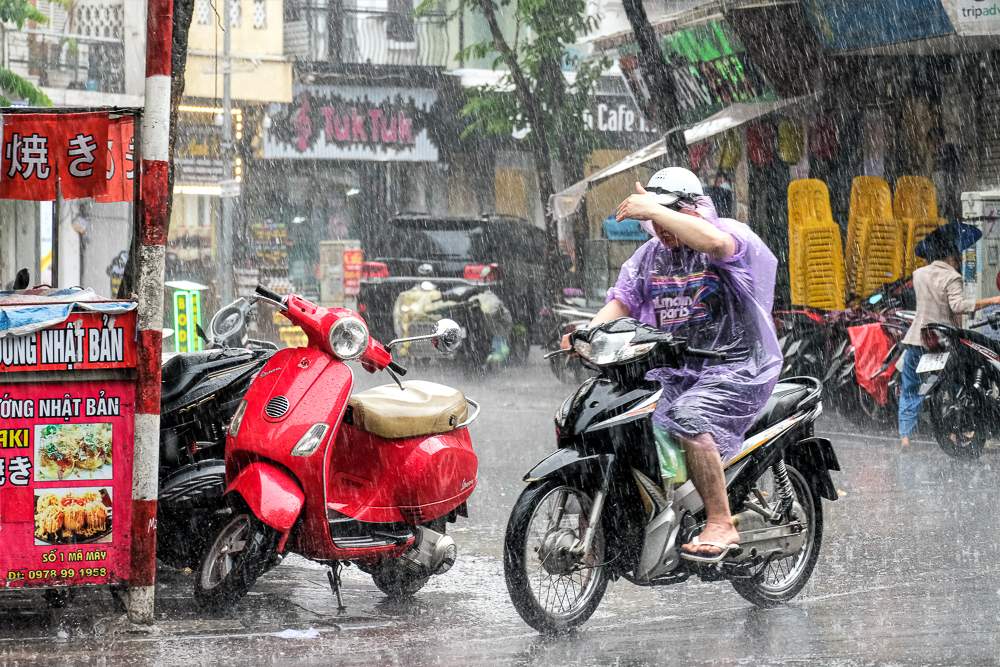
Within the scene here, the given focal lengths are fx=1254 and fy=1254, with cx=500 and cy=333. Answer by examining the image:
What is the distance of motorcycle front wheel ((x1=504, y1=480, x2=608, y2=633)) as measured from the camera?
4789 millimetres

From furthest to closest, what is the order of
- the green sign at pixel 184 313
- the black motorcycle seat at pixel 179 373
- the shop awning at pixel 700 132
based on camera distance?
the shop awning at pixel 700 132, the green sign at pixel 184 313, the black motorcycle seat at pixel 179 373

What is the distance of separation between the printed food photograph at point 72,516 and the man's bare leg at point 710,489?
2.32 m

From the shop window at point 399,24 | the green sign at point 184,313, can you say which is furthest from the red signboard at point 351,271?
the shop window at point 399,24

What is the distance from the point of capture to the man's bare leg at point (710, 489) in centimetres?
487

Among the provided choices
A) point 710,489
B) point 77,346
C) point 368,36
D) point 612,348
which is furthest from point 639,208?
point 368,36

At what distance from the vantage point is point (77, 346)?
4922mm

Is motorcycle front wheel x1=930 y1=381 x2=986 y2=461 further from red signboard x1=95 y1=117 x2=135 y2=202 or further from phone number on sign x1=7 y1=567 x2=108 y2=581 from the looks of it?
phone number on sign x1=7 y1=567 x2=108 y2=581

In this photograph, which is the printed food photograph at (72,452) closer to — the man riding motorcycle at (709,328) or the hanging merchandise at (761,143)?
the man riding motorcycle at (709,328)

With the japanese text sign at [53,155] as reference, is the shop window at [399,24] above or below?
above

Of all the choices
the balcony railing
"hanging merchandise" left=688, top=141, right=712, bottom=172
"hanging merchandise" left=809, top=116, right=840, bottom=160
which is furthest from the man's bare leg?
the balcony railing

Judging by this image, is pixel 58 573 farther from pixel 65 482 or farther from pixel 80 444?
pixel 80 444

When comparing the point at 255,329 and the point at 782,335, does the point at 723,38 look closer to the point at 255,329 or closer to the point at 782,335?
the point at 782,335

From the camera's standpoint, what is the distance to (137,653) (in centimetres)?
470

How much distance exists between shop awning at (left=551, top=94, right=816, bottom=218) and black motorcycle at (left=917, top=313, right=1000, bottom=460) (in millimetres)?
5890
